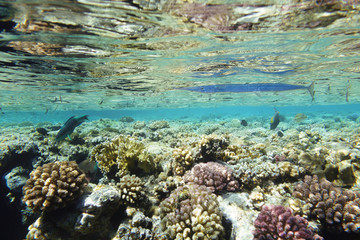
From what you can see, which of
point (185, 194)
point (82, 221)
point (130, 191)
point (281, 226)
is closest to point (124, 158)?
point (130, 191)

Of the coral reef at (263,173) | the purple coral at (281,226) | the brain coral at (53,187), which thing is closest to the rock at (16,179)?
the brain coral at (53,187)

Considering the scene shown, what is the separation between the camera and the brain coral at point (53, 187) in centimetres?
363

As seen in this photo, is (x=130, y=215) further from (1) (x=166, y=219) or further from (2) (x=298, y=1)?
(2) (x=298, y=1)

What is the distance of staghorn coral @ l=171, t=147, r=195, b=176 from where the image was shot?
540 centimetres

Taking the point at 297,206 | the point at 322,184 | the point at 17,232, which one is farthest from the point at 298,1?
the point at 17,232

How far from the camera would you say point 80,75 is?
48.1ft

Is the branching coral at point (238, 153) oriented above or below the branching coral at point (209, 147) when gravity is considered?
below

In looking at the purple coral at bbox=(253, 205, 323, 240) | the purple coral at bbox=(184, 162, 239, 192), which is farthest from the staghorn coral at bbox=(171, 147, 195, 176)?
the purple coral at bbox=(253, 205, 323, 240)

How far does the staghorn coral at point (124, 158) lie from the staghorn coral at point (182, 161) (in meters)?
0.86

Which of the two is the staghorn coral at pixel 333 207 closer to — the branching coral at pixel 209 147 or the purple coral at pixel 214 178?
the purple coral at pixel 214 178

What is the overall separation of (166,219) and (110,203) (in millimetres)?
1373

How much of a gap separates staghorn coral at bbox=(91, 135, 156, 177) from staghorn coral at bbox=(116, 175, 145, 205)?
92cm

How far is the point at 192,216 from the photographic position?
3461mm

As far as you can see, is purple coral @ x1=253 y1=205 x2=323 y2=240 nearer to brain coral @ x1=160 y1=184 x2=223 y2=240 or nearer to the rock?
brain coral @ x1=160 y1=184 x2=223 y2=240
